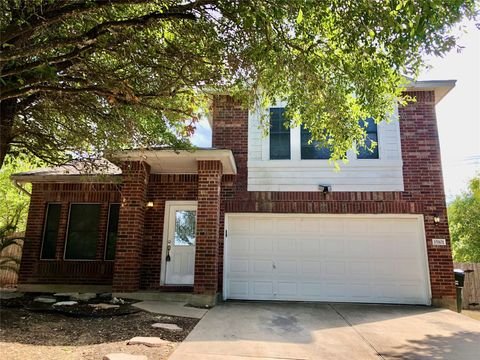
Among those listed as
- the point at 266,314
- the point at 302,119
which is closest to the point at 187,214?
the point at 266,314

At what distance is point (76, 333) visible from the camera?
4914 mm

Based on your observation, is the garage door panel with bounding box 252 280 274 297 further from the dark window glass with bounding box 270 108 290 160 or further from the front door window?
the dark window glass with bounding box 270 108 290 160

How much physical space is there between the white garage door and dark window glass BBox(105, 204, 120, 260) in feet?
10.1

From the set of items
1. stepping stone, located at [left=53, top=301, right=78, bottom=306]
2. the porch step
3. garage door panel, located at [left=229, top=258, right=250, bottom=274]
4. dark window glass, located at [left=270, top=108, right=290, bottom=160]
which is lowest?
stepping stone, located at [left=53, top=301, right=78, bottom=306]

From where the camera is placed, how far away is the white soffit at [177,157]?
8.00 metres

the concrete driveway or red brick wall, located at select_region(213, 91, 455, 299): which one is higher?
red brick wall, located at select_region(213, 91, 455, 299)

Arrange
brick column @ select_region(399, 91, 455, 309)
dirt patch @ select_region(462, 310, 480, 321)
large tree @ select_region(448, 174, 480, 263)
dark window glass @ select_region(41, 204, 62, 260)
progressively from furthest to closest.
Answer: large tree @ select_region(448, 174, 480, 263)
dark window glass @ select_region(41, 204, 62, 260)
dirt patch @ select_region(462, 310, 480, 321)
brick column @ select_region(399, 91, 455, 309)

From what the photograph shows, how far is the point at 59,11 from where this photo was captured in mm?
4207

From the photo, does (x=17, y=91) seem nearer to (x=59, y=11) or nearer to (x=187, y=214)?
(x=59, y=11)

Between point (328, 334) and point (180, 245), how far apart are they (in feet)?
15.3

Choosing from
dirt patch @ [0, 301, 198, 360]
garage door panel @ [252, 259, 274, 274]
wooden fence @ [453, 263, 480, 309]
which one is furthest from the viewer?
wooden fence @ [453, 263, 480, 309]

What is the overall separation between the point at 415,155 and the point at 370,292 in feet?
12.0

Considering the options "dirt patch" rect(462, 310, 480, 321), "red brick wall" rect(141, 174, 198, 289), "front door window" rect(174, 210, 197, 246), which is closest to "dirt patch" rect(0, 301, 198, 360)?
"red brick wall" rect(141, 174, 198, 289)

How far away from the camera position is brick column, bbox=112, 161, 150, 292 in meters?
8.05
